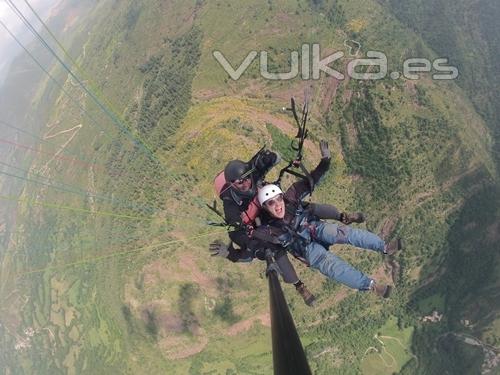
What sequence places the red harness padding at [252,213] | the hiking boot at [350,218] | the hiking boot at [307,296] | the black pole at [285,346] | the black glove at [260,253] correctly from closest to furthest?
1. the black pole at [285,346]
2. the black glove at [260,253]
3. the red harness padding at [252,213]
4. the hiking boot at [307,296]
5. the hiking boot at [350,218]

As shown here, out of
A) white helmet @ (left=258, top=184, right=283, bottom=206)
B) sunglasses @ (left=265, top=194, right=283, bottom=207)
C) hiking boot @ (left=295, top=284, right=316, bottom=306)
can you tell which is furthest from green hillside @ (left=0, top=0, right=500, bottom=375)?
sunglasses @ (left=265, top=194, right=283, bottom=207)

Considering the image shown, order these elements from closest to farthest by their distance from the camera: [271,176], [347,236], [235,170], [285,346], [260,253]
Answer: [285,346]
[260,253]
[235,170]
[347,236]
[271,176]

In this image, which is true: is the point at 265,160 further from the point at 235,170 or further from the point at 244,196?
the point at 244,196

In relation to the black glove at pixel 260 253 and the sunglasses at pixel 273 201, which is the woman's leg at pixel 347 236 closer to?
the black glove at pixel 260 253

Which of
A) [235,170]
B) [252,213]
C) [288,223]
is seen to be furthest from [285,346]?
[235,170]

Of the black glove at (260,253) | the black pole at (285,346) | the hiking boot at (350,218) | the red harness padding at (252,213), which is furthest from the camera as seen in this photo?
the hiking boot at (350,218)

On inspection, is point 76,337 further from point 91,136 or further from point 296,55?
point 296,55

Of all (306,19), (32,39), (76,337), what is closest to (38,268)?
(76,337)

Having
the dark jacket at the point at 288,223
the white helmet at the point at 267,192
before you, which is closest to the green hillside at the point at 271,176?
the dark jacket at the point at 288,223
